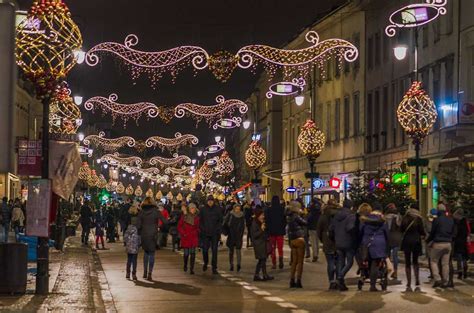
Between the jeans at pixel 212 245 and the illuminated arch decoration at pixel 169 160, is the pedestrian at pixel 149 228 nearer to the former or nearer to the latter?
the jeans at pixel 212 245

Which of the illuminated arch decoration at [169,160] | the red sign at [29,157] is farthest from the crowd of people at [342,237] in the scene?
the illuminated arch decoration at [169,160]

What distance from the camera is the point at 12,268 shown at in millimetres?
19031

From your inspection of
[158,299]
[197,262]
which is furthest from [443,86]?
[158,299]

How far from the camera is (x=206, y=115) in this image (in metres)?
48.0

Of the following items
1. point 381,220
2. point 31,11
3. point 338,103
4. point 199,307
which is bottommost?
point 199,307

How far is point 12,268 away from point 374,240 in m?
6.87

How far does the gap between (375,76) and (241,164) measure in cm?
7428

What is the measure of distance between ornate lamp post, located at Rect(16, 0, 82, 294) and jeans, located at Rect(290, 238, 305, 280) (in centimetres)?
515

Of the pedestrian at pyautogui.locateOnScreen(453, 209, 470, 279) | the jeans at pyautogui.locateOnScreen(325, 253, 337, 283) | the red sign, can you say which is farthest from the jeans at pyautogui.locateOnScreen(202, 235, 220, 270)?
the red sign

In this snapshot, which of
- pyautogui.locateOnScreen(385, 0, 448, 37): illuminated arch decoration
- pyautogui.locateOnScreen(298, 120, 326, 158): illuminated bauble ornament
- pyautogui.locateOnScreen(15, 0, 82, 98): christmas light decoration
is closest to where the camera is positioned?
pyautogui.locateOnScreen(15, 0, 82, 98): christmas light decoration

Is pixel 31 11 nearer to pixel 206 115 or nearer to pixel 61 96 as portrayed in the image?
pixel 61 96

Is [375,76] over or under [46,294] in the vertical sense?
over

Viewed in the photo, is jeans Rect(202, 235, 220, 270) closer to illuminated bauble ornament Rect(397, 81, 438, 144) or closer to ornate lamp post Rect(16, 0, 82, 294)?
ornate lamp post Rect(16, 0, 82, 294)

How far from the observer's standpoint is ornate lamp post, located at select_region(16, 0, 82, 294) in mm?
18938
